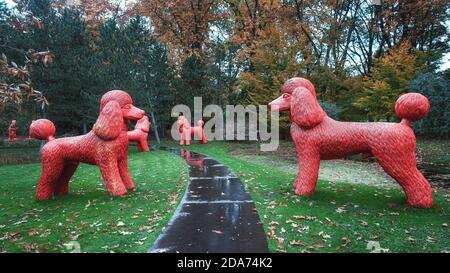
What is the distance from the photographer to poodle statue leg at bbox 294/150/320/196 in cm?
590

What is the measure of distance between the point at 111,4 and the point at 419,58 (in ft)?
88.2

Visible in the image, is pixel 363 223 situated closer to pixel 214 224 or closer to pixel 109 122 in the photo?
pixel 214 224

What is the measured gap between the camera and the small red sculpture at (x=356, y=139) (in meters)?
5.05

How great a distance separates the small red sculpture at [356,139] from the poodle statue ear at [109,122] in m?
3.18

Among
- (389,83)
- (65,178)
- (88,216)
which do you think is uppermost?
(389,83)

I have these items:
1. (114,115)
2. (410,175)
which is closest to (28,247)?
(114,115)

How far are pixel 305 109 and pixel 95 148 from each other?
421 centimetres

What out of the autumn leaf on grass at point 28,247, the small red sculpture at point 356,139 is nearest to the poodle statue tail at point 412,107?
the small red sculpture at point 356,139

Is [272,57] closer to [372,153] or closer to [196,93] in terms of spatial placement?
[196,93]

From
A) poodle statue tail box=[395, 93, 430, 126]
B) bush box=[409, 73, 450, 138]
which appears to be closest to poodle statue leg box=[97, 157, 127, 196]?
poodle statue tail box=[395, 93, 430, 126]

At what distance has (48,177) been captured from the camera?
609 centimetres

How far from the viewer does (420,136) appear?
59.4 feet

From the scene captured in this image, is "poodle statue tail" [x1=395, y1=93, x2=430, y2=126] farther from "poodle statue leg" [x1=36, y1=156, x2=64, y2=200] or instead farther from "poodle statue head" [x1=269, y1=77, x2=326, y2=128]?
"poodle statue leg" [x1=36, y1=156, x2=64, y2=200]
